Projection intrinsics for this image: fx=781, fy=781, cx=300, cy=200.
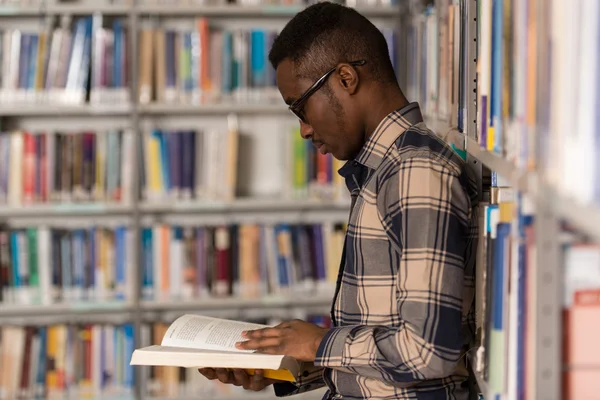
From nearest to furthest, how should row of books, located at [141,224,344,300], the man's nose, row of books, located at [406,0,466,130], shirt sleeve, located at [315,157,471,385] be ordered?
1. shirt sleeve, located at [315,157,471,385]
2. the man's nose
3. row of books, located at [406,0,466,130]
4. row of books, located at [141,224,344,300]

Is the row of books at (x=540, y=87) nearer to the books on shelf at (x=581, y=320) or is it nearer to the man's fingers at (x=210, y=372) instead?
the books on shelf at (x=581, y=320)

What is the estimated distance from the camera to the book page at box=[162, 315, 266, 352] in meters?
1.37

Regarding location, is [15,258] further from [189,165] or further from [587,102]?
[587,102]

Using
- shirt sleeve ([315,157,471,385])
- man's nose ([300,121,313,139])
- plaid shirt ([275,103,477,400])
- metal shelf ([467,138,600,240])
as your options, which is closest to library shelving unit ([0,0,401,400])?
man's nose ([300,121,313,139])

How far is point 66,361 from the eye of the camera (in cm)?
288

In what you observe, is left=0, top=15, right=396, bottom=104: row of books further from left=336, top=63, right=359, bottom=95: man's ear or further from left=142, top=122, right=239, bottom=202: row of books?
left=336, top=63, right=359, bottom=95: man's ear

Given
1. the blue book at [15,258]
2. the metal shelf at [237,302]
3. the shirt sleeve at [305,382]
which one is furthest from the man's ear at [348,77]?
the blue book at [15,258]

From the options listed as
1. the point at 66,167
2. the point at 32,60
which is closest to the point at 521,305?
the point at 66,167

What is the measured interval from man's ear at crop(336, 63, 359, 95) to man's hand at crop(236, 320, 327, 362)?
1.35 feet

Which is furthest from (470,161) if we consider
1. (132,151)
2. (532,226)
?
(132,151)

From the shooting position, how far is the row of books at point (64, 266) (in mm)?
2857

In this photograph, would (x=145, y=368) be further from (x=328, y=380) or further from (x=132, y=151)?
(x=328, y=380)

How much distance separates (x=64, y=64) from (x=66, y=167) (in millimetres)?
375

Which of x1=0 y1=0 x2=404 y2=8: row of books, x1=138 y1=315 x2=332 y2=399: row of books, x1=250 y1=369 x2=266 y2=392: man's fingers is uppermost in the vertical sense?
x1=0 y1=0 x2=404 y2=8: row of books
